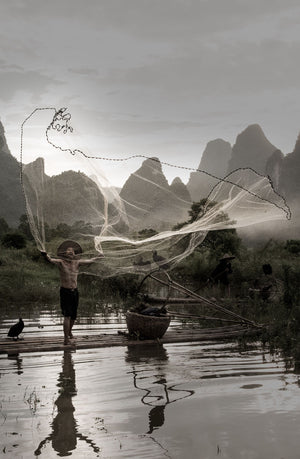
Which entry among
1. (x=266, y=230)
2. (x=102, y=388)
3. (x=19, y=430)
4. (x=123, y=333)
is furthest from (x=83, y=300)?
(x=266, y=230)

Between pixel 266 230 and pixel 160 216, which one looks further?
pixel 266 230

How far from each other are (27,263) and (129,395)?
22602 millimetres

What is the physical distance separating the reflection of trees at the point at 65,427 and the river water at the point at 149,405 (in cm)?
1

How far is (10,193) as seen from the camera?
388ft

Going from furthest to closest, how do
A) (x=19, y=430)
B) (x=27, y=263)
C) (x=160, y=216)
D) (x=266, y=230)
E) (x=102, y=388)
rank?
(x=266, y=230) < (x=27, y=263) < (x=160, y=216) < (x=102, y=388) < (x=19, y=430)

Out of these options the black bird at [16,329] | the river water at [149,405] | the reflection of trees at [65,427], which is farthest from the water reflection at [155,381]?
the black bird at [16,329]

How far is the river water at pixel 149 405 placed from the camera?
515cm

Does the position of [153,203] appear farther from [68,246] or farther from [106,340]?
[106,340]

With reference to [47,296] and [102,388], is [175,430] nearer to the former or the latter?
[102,388]

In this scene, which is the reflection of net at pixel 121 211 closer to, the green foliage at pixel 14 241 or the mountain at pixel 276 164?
the green foliage at pixel 14 241

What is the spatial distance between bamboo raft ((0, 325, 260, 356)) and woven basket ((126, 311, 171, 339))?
139mm

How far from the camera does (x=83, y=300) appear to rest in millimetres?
19844

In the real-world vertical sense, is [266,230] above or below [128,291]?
above

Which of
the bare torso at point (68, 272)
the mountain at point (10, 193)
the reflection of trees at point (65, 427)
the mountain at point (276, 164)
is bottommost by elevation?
the reflection of trees at point (65, 427)
